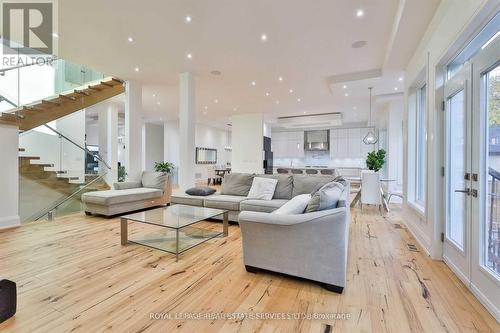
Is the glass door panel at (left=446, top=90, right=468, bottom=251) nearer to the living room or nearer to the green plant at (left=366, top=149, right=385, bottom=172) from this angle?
the living room

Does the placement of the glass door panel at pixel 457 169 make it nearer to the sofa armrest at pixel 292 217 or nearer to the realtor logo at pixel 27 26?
the sofa armrest at pixel 292 217

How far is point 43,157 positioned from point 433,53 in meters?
7.87

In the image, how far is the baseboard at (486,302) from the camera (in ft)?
5.67

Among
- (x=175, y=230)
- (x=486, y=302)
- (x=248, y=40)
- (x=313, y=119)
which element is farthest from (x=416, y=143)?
(x=313, y=119)

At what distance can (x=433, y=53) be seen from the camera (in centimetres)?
295

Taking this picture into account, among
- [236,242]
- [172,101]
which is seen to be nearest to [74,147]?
[172,101]

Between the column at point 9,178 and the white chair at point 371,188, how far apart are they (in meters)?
6.69

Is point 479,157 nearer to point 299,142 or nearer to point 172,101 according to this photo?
point 172,101

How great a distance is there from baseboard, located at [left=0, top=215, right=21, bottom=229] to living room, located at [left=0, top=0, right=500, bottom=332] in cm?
2

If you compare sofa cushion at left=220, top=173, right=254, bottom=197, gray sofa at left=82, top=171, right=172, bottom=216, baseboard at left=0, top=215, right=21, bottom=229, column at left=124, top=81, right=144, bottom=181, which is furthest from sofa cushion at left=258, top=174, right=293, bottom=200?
baseboard at left=0, top=215, right=21, bottom=229

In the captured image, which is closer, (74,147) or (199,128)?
(74,147)

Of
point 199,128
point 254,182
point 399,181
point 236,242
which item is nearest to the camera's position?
point 236,242

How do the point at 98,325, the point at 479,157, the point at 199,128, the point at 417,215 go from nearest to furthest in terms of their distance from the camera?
the point at 98,325, the point at 479,157, the point at 417,215, the point at 199,128

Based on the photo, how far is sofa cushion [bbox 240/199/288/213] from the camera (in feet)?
12.1
